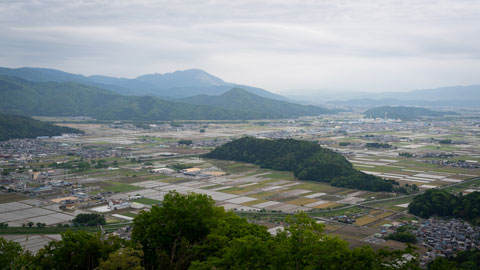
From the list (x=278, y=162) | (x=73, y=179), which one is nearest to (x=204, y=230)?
(x=73, y=179)

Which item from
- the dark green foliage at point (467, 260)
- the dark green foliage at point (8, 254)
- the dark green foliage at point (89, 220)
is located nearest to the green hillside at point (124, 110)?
the dark green foliage at point (89, 220)

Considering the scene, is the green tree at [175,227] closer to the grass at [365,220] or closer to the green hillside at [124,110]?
the grass at [365,220]

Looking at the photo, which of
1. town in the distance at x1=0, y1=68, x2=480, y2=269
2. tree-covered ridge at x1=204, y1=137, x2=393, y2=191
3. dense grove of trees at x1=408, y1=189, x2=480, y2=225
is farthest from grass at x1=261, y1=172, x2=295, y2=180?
dense grove of trees at x1=408, y1=189, x2=480, y2=225

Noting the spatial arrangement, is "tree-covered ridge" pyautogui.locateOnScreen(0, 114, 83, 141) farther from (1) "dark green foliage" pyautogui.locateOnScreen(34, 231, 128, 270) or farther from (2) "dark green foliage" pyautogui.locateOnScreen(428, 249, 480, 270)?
(2) "dark green foliage" pyautogui.locateOnScreen(428, 249, 480, 270)

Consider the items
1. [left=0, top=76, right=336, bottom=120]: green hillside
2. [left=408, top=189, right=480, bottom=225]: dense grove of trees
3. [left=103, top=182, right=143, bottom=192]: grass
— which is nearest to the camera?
[left=408, top=189, right=480, bottom=225]: dense grove of trees

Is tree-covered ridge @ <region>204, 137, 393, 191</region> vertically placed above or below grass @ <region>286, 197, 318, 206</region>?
above

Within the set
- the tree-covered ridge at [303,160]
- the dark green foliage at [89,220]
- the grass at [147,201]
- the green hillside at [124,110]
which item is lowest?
the dark green foliage at [89,220]

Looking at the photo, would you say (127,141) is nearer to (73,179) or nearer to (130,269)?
(73,179)
